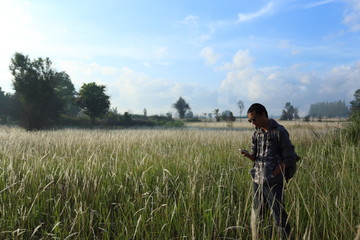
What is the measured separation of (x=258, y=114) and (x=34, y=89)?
24312 mm

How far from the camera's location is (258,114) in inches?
94.8

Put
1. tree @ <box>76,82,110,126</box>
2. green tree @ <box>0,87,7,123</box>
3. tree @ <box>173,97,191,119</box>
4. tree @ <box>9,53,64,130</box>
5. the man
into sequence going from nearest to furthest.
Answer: the man < tree @ <box>9,53,64,130</box> < tree @ <box>76,82,110,126</box> < green tree @ <box>0,87,7,123</box> < tree @ <box>173,97,191,119</box>

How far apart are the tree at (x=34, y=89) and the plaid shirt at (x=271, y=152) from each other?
941 inches

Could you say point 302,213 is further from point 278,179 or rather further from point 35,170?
point 35,170

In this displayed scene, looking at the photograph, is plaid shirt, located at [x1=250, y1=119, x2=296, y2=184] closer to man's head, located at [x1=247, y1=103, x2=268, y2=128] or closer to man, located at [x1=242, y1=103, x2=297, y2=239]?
man, located at [x1=242, y1=103, x2=297, y2=239]

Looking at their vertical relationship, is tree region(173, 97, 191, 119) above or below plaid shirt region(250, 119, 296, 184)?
above

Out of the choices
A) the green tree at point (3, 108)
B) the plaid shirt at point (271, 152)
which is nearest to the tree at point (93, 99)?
the green tree at point (3, 108)

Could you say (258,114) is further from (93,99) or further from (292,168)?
(93,99)

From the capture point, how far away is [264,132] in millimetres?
2584

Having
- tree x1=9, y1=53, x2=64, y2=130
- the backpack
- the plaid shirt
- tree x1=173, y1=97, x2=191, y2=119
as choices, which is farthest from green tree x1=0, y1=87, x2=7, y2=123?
tree x1=173, y1=97, x2=191, y2=119

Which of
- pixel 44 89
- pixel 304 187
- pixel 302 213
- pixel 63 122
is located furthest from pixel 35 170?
pixel 63 122

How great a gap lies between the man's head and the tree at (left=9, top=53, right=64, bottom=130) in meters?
24.0

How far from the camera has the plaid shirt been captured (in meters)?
2.35

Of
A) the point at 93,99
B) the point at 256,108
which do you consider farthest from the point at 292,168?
the point at 93,99
